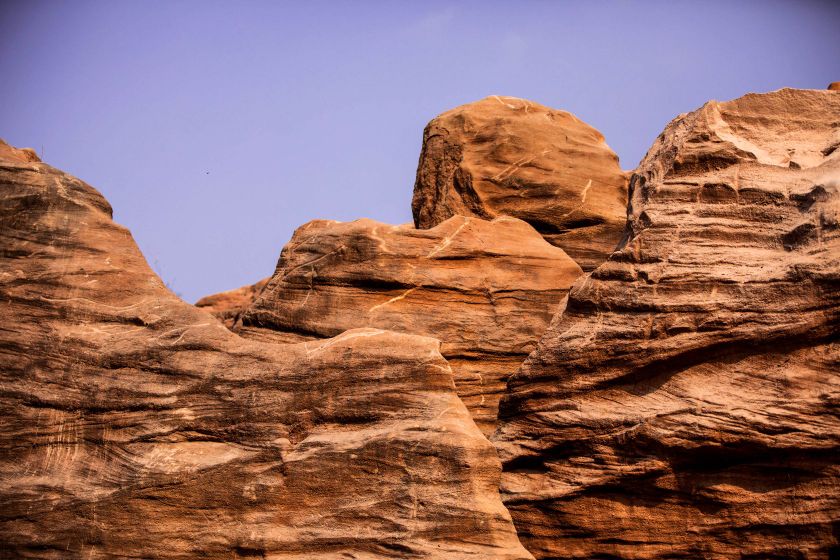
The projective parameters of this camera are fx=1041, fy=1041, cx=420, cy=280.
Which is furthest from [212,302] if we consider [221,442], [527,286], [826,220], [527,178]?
[826,220]

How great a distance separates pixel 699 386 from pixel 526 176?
834cm

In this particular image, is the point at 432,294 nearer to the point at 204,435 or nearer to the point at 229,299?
the point at 204,435

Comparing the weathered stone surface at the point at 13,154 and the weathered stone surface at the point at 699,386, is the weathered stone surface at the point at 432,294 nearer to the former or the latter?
the weathered stone surface at the point at 699,386

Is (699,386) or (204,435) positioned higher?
(699,386)

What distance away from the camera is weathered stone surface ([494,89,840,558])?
42.2 feet

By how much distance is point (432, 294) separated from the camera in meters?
17.3

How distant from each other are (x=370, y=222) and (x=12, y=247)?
5.80m

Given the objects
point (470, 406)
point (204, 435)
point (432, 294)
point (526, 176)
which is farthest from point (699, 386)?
point (526, 176)

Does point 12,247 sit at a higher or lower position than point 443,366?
higher

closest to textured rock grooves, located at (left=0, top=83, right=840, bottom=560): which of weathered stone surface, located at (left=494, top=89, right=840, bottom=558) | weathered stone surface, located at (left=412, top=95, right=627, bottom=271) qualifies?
weathered stone surface, located at (left=494, top=89, right=840, bottom=558)

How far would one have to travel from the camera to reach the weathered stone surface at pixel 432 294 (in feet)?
55.4

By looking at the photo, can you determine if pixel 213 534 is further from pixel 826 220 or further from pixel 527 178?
pixel 527 178

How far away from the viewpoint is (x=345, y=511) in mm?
13180

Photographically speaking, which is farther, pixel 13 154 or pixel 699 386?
pixel 13 154
